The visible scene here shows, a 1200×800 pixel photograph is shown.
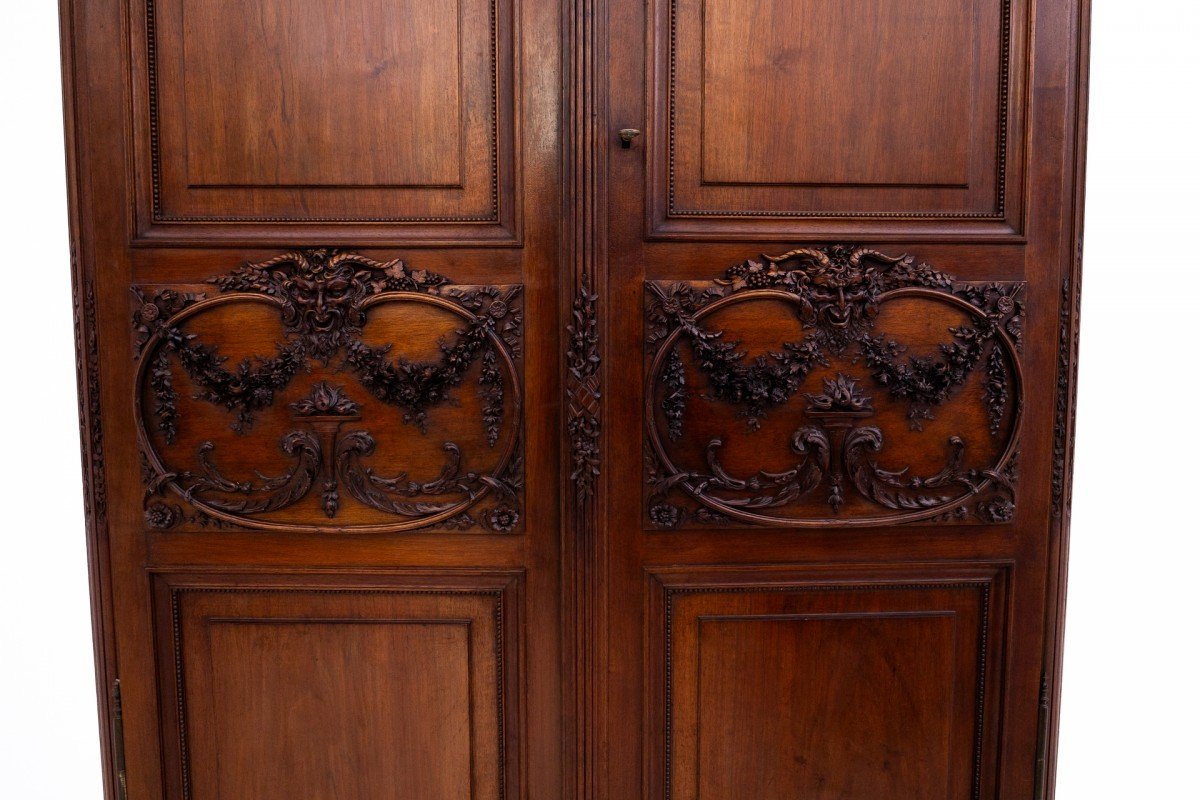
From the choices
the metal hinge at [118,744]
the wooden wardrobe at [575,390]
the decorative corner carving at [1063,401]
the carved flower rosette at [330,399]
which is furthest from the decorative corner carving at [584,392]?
the metal hinge at [118,744]

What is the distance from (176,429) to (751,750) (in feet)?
4.45

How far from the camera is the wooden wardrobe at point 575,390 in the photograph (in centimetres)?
169

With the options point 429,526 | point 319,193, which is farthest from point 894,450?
point 319,193

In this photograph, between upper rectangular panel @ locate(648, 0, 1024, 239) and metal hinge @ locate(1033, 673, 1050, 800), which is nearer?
upper rectangular panel @ locate(648, 0, 1024, 239)

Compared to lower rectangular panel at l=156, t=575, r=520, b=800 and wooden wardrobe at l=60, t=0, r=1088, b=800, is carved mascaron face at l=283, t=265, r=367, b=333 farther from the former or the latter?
lower rectangular panel at l=156, t=575, r=520, b=800

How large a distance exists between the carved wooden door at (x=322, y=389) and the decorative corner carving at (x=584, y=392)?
0.14 feet

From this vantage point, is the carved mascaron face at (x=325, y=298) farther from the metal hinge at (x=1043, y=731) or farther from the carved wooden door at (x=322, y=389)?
the metal hinge at (x=1043, y=731)

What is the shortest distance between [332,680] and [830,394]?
1181 millimetres

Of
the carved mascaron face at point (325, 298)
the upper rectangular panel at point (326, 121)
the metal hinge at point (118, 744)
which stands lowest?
the metal hinge at point (118, 744)

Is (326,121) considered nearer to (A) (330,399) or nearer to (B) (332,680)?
(A) (330,399)

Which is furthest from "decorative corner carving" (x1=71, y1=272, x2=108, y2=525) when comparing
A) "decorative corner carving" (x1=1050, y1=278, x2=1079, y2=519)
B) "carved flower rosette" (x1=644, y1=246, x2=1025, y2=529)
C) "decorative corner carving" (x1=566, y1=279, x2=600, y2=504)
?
"decorative corner carving" (x1=1050, y1=278, x2=1079, y2=519)

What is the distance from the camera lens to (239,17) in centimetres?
168

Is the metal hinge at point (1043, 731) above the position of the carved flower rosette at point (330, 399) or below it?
below

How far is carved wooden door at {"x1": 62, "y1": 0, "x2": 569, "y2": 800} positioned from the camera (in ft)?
5.53
